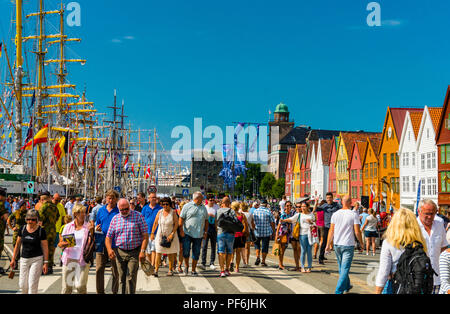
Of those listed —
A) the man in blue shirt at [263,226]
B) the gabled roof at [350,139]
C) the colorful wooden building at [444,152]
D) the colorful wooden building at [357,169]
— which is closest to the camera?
the man in blue shirt at [263,226]

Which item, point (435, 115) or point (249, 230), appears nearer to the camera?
point (249, 230)

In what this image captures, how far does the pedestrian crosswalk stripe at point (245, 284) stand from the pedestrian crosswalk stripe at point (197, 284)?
1.88 feet

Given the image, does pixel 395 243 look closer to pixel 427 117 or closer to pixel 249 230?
pixel 249 230

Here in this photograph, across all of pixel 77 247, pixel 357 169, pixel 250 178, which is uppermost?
pixel 357 169

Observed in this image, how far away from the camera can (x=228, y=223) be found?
12.9 metres

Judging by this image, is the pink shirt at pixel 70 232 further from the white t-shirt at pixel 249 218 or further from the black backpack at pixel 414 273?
the white t-shirt at pixel 249 218

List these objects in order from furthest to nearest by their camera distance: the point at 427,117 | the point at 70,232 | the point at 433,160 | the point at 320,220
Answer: the point at 427,117 < the point at 433,160 < the point at 320,220 < the point at 70,232

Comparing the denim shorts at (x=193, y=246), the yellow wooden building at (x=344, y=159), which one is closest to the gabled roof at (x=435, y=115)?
the yellow wooden building at (x=344, y=159)

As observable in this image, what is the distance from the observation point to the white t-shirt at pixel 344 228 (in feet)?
32.7

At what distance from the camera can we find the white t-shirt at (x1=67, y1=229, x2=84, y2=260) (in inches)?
335

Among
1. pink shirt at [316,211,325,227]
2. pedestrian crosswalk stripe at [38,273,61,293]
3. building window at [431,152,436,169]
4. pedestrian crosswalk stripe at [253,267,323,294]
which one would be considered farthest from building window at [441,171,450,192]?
pedestrian crosswalk stripe at [38,273,61,293]

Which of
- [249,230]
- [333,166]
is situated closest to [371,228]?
[249,230]

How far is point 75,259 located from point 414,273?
5.29m
